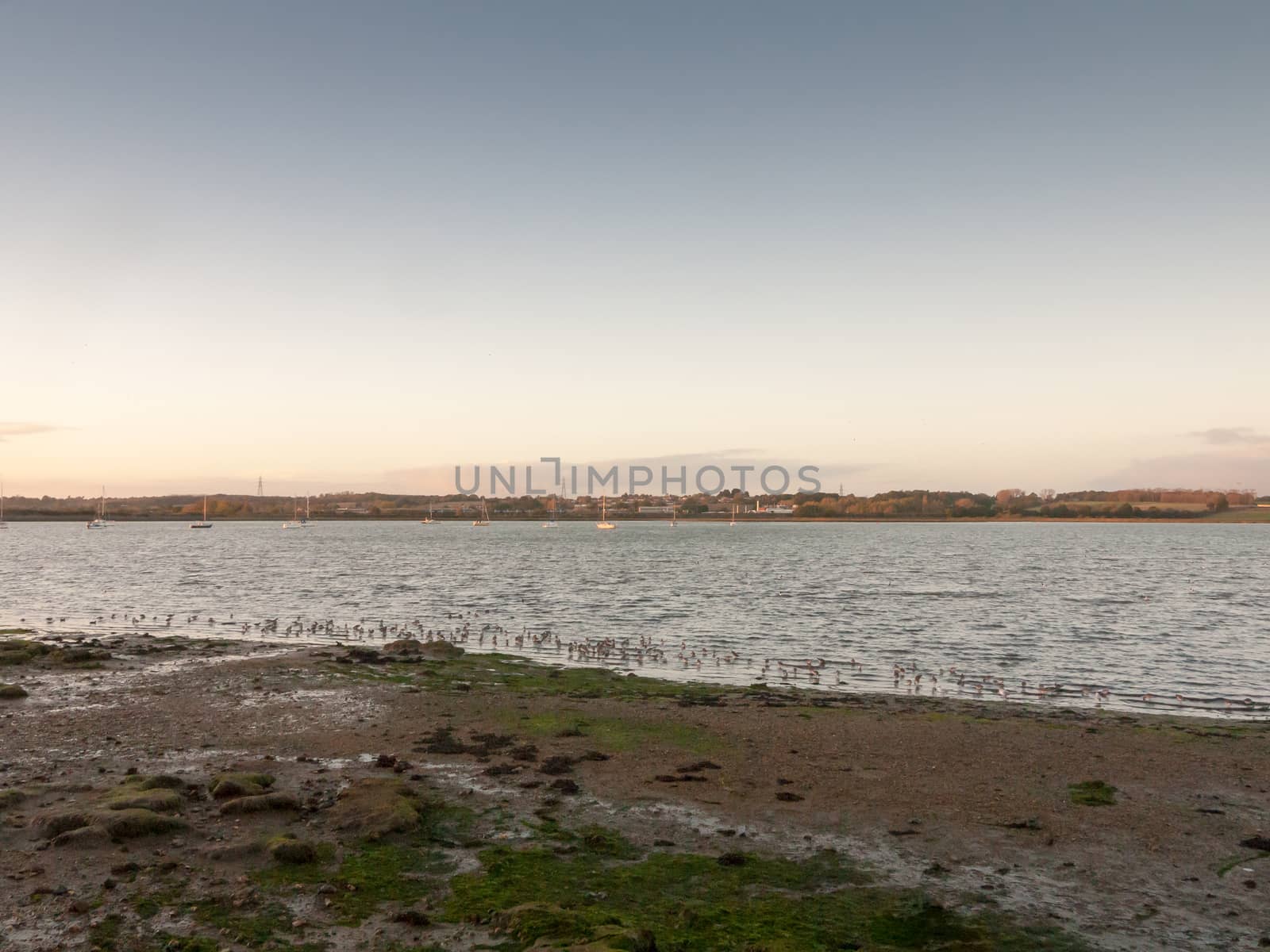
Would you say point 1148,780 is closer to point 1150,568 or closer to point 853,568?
point 853,568

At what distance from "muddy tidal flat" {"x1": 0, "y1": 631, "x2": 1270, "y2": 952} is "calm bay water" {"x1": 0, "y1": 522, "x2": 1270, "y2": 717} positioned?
8927 mm

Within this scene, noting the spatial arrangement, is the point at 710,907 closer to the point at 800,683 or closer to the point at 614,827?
the point at 614,827

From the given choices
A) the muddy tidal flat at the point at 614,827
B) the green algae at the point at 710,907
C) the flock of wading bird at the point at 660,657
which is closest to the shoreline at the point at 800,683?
the flock of wading bird at the point at 660,657

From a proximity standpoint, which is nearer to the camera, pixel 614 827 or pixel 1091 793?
pixel 614 827

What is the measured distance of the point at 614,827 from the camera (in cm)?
1180

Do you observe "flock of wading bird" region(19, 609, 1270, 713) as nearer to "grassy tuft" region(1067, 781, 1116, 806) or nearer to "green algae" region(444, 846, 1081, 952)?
"grassy tuft" region(1067, 781, 1116, 806)

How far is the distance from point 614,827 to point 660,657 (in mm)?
18901

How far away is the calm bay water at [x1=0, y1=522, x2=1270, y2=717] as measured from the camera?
29.5 m

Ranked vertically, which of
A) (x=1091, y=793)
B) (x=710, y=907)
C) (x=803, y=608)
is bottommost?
(x=803, y=608)

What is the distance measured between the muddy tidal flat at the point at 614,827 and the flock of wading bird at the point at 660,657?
4.31m

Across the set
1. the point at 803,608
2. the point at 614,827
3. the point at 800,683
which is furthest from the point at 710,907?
the point at 803,608

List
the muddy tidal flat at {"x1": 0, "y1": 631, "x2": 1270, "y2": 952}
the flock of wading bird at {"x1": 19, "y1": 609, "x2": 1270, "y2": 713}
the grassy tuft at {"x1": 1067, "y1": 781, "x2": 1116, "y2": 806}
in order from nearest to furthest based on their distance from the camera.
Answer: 1. the muddy tidal flat at {"x1": 0, "y1": 631, "x2": 1270, "y2": 952}
2. the grassy tuft at {"x1": 1067, "y1": 781, "x2": 1116, "y2": 806}
3. the flock of wading bird at {"x1": 19, "y1": 609, "x2": 1270, "y2": 713}

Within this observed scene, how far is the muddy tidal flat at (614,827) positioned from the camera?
869 centimetres

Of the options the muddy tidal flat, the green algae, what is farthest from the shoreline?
the green algae
